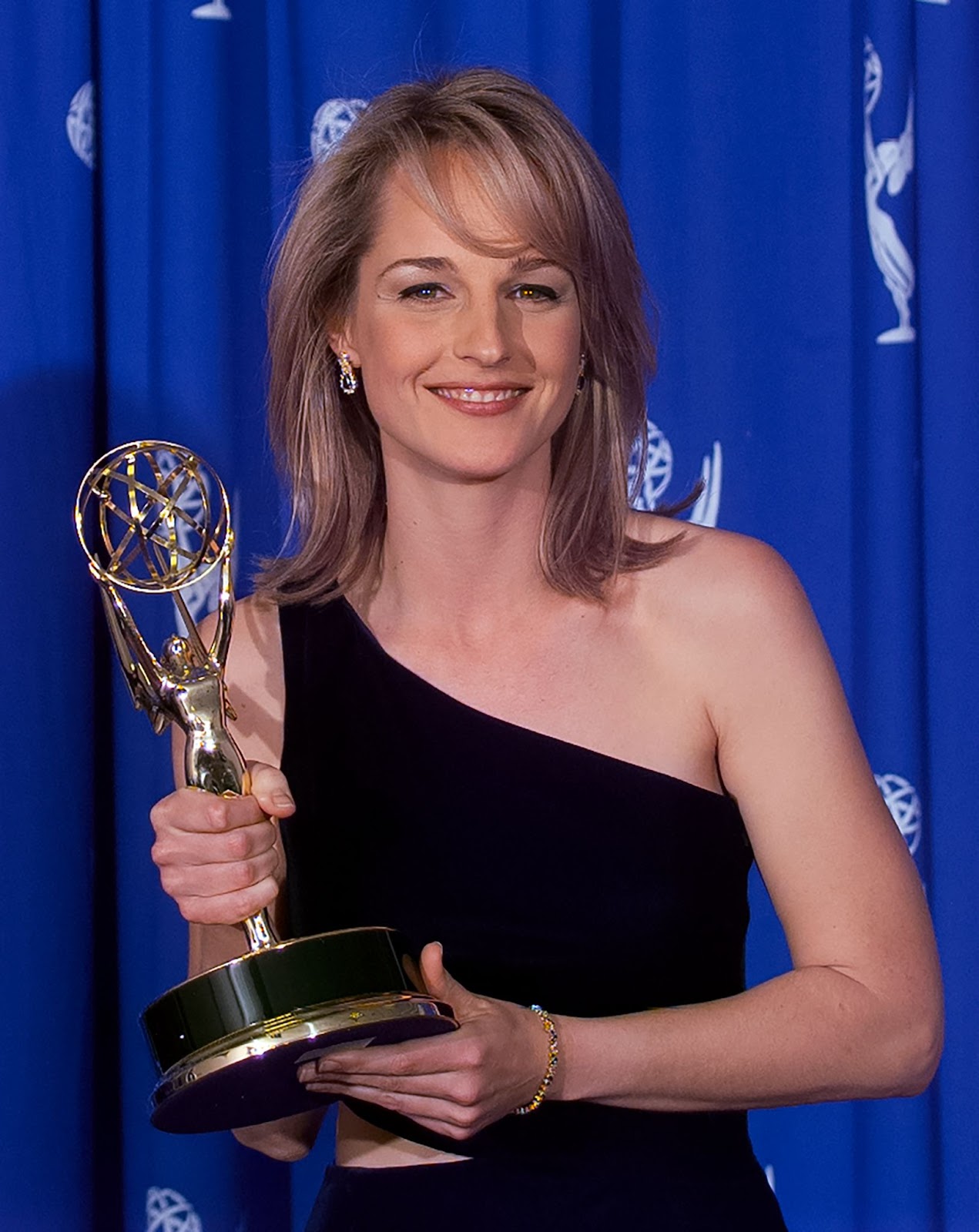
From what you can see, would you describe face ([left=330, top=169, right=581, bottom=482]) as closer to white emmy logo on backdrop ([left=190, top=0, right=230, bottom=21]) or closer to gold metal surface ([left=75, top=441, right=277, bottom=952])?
gold metal surface ([left=75, top=441, right=277, bottom=952])

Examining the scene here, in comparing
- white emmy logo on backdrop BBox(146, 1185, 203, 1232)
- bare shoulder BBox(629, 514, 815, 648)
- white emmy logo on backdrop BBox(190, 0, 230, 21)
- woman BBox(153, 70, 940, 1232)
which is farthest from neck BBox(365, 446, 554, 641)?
white emmy logo on backdrop BBox(146, 1185, 203, 1232)

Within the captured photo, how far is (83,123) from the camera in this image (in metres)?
1.64

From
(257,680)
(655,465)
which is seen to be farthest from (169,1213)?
(655,465)

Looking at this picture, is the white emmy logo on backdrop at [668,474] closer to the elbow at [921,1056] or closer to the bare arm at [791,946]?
the bare arm at [791,946]

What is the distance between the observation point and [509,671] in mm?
1372

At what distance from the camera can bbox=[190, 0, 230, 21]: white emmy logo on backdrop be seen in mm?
1659

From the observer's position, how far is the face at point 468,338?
1253 millimetres

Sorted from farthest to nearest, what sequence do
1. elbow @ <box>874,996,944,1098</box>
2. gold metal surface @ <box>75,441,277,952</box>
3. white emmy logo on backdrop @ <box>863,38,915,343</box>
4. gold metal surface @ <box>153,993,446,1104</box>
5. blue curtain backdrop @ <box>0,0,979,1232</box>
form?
white emmy logo on backdrop @ <box>863,38,915,343</box> → blue curtain backdrop @ <box>0,0,979,1232</box> → elbow @ <box>874,996,944,1098</box> → gold metal surface @ <box>75,441,277,952</box> → gold metal surface @ <box>153,993,446,1104</box>

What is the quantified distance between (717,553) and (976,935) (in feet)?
2.35

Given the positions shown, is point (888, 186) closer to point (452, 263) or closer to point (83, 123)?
point (452, 263)

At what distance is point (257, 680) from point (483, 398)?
339mm

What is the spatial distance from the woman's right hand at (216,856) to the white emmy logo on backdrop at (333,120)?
2.86 feet

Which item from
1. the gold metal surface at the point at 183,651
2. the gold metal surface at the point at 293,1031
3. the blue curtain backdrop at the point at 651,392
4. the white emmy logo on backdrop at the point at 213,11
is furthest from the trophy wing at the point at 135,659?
the white emmy logo on backdrop at the point at 213,11

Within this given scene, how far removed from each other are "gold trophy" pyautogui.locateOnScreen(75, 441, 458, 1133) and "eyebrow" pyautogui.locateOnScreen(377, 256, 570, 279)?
0.26m
